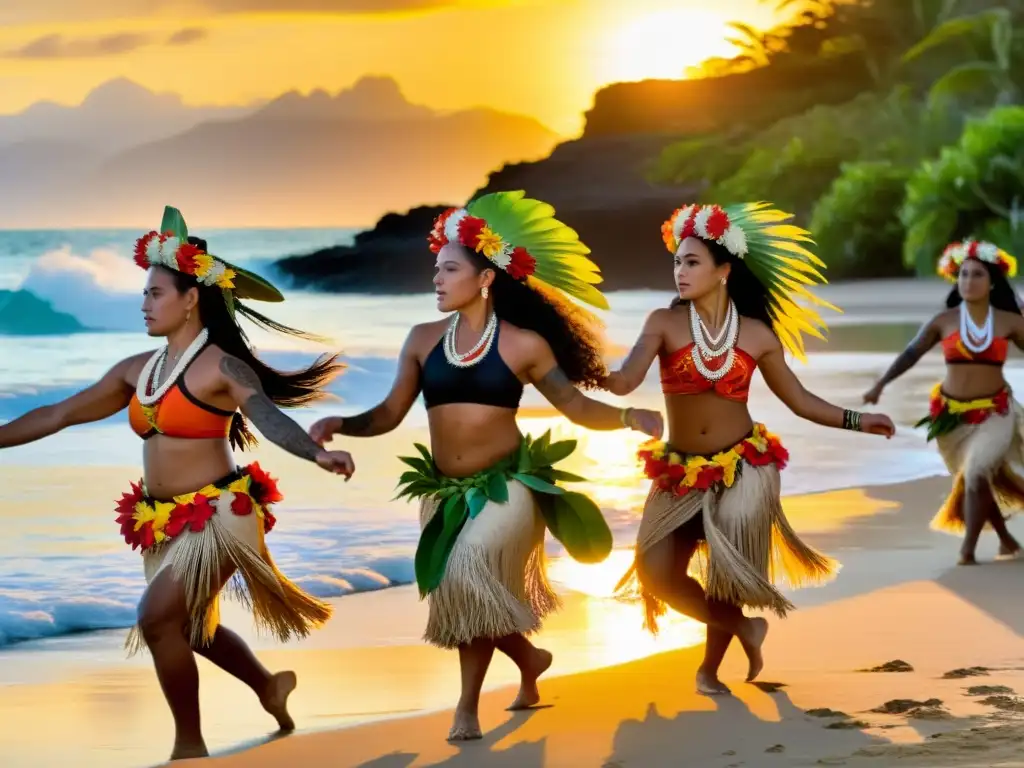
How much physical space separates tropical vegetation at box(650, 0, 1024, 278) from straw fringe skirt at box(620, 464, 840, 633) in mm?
29504

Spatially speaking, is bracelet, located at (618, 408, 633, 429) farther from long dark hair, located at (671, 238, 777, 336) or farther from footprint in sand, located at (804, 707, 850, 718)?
footprint in sand, located at (804, 707, 850, 718)

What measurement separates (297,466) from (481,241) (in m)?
7.21

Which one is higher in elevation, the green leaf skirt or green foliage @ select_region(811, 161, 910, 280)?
green foliage @ select_region(811, 161, 910, 280)

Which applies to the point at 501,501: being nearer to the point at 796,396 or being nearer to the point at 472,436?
the point at 472,436

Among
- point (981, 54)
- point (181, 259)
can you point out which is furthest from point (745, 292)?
point (981, 54)

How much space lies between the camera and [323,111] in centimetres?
3878

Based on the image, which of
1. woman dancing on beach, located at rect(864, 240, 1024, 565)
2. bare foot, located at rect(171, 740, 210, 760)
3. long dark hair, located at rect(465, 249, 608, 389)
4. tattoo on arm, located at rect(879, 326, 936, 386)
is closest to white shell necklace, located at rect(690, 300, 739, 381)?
long dark hair, located at rect(465, 249, 608, 389)

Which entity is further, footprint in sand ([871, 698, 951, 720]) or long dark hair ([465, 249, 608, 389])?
long dark hair ([465, 249, 608, 389])

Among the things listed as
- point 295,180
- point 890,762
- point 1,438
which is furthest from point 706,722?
point 295,180

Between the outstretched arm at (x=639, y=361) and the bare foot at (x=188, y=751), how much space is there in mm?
1561

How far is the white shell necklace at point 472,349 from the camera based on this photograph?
566 cm

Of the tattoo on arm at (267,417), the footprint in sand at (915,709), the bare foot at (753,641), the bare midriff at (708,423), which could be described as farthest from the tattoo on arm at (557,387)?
the footprint in sand at (915,709)

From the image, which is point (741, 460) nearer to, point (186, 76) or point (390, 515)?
point (390, 515)

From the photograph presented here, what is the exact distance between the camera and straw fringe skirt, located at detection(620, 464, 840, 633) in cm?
602
